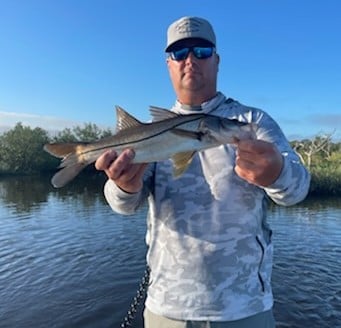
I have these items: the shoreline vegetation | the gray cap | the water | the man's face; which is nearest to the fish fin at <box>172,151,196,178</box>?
Result: the man's face

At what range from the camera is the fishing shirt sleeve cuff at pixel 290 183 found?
2.53 meters

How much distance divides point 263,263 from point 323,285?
13.2m

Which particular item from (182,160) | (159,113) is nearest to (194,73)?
(159,113)

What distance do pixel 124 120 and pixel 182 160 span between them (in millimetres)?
563

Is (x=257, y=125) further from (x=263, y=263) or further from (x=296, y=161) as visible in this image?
(x=263, y=263)

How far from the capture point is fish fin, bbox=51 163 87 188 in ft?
9.61

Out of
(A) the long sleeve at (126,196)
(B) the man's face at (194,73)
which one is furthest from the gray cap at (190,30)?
(A) the long sleeve at (126,196)

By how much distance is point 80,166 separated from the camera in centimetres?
302

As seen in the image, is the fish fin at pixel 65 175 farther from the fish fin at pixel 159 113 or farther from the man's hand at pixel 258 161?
the man's hand at pixel 258 161

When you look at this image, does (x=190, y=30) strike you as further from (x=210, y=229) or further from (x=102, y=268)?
(x=102, y=268)

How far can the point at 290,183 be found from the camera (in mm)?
2561

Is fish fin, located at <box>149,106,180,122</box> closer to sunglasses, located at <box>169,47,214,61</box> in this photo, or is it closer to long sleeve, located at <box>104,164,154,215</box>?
long sleeve, located at <box>104,164,154,215</box>

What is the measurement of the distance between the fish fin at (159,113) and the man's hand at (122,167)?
0.34 metres

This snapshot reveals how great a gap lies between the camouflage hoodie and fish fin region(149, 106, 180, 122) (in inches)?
14.8
